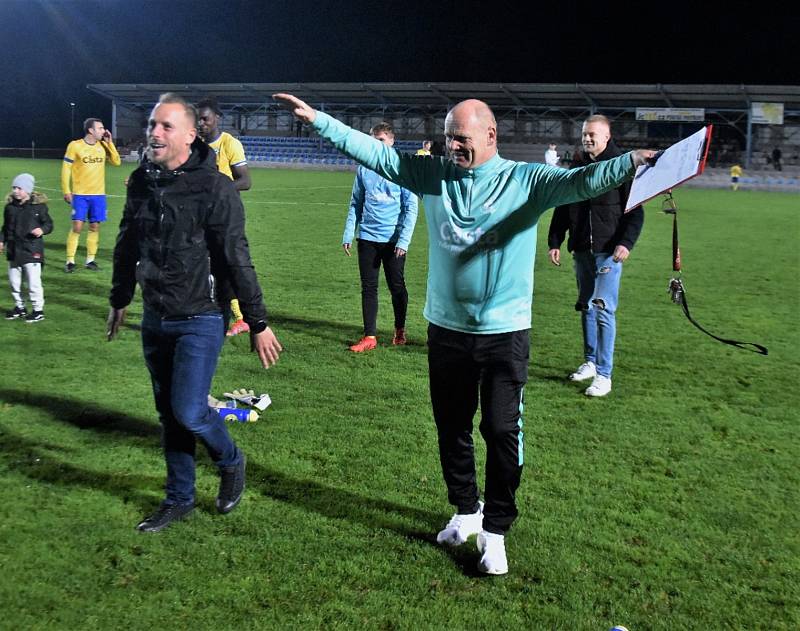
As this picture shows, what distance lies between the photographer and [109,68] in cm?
5738

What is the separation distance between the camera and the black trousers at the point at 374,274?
7.51 metres

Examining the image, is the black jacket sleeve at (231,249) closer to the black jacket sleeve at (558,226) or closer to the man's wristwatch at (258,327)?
the man's wristwatch at (258,327)

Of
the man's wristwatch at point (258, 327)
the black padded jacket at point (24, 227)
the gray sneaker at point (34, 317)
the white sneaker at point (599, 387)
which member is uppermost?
the black padded jacket at point (24, 227)

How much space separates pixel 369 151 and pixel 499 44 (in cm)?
5356

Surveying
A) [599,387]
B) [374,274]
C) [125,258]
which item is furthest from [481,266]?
[374,274]

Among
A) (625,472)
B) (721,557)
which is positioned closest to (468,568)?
(721,557)

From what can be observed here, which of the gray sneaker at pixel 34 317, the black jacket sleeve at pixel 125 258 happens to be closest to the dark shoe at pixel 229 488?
the black jacket sleeve at pixel 125 258

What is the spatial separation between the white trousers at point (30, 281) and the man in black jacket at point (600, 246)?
18.3 feet

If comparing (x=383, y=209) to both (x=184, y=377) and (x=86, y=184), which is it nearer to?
(x=184, y=377)

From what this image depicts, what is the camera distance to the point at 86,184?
11.5m

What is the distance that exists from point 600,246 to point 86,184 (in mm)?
8249

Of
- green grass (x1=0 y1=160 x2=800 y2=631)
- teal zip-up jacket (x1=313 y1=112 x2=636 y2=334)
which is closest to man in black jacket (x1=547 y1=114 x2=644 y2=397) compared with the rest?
green grass (x1=0 y1=160 x2=800 y2=631)

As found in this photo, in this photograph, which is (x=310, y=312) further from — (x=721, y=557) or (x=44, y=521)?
(x=721, y=557)

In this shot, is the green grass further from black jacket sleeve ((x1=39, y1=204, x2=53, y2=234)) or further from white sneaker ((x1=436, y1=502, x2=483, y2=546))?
black jacket sleeve ((x1=39, y1=204, x2=53, y2=234))
